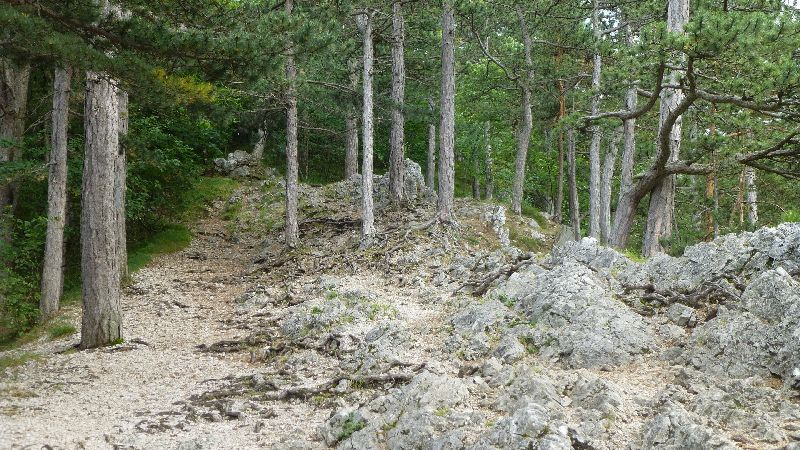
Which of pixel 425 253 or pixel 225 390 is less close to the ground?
pixel 425 253

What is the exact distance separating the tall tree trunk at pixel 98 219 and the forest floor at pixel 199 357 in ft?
1.69

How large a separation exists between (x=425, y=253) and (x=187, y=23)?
7244mm

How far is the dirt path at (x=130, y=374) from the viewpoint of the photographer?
6.05m

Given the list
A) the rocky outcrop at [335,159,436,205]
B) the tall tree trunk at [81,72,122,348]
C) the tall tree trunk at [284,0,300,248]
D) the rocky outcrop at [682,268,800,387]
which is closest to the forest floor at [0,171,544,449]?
the tall tree trunk at [81,72,122,348]

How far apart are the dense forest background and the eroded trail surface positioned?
2.35 meters

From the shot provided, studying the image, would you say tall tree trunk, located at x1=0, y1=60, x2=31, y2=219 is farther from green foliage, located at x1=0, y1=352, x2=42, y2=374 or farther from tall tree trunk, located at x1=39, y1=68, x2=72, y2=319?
green foliage, located at x1=0, y1=352, x2=42, y2=374

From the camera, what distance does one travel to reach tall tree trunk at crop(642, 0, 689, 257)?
10211 millimetres

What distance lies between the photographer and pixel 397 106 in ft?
54.3

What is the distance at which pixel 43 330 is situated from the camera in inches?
435

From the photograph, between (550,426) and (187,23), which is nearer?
(550,426)

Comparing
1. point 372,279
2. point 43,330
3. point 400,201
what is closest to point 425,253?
point 372,279

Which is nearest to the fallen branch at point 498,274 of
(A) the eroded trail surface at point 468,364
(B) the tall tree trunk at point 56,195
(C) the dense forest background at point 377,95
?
(A) the eroded trail surface at point 468,364

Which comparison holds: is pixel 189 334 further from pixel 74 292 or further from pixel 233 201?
pixel 233 201

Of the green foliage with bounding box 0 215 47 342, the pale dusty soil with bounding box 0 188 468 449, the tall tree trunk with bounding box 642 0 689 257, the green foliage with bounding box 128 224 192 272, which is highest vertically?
the tall tree trunk with bounding box 642 0 689 257
